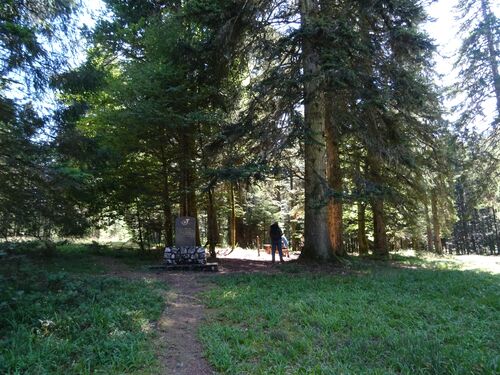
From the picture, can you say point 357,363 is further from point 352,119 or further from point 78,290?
point 352,119

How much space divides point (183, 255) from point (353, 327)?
23.1ft

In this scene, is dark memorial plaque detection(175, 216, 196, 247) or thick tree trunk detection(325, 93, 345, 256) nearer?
dark memorial plaque detection(175, 216, 196, 247)

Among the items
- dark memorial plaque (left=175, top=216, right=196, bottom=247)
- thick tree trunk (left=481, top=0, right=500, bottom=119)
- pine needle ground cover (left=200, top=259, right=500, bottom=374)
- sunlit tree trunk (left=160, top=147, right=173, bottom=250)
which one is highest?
thick tree trunk (left=481, top=0, right=500, bottom=119)

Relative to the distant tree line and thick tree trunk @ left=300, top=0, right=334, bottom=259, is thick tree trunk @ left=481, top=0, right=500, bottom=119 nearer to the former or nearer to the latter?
the distant tree line

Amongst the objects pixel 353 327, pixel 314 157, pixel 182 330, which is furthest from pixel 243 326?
pixel 314 157

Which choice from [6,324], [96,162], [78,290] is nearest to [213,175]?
[96,162]

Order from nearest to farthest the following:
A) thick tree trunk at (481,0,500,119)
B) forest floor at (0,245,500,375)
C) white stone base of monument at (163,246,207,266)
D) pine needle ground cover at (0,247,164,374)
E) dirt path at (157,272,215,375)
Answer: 1. pine needle ground cover at (0,247,164,374)
2. forest floor at (0,245,500,375)
3. dirt path at (157,272,215,375)
4. white stone base of monument at (163,246,207,266)
5. thick tree trunk at (481,0,500,119)

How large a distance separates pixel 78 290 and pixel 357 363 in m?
4.84

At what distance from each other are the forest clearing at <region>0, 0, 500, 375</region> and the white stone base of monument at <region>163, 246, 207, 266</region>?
2.4 inches

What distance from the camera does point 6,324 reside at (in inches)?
195

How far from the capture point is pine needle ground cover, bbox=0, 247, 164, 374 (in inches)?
162

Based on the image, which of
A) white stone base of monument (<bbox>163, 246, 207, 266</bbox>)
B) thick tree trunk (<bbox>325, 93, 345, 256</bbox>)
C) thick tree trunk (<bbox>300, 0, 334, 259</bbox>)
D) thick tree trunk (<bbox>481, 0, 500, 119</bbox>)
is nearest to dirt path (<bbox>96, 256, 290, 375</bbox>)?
white stone base of monument (<bbox>163, 246, 207, 266</bbox>)

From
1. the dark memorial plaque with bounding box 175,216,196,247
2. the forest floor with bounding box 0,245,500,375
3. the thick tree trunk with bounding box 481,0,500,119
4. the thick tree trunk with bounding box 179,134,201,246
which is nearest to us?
the forest floor with bounding box 0,245,500,375

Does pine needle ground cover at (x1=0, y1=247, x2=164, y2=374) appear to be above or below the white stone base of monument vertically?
below
